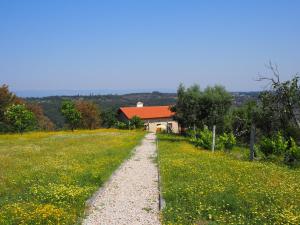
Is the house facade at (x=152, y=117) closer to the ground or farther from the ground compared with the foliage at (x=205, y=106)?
closer to the ground

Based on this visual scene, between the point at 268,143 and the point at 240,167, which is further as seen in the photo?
the point at 268,143

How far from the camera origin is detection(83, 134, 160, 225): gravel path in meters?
12.2

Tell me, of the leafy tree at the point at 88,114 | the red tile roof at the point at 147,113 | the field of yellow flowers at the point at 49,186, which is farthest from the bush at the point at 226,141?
the leafy tree at the point at 88,114

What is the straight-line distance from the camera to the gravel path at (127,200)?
1225cm

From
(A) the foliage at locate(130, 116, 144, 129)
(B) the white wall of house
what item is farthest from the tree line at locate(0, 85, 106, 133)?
(B) the white wall of house

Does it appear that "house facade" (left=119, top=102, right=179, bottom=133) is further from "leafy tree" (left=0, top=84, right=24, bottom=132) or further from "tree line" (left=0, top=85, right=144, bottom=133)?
"leafy tree" (left=0, top=84, right=24, bottom=132)

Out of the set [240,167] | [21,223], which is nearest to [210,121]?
[240,167]

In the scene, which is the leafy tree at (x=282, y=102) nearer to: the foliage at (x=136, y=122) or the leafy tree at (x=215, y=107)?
the leafy tree at (x=215, y=107)

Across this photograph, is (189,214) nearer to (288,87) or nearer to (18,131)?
(288,87)

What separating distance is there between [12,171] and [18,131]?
46.3 meters

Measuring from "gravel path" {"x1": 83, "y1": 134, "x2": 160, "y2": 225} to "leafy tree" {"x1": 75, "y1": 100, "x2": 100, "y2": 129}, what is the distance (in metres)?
75.8

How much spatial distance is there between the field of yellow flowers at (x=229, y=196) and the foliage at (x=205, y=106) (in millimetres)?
25931

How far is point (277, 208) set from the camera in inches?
504

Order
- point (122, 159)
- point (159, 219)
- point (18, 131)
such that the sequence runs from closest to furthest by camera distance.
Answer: point (159, 219), point (122, 159), point (18, 131)
